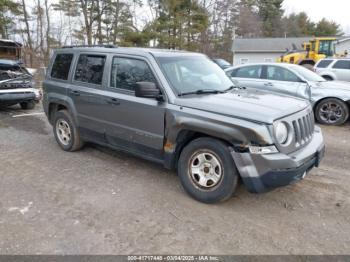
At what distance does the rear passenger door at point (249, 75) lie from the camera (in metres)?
8.77

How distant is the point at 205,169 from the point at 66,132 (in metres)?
3.10

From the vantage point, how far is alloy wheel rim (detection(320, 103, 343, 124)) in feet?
26.4

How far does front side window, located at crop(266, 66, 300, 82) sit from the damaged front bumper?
23.8ft

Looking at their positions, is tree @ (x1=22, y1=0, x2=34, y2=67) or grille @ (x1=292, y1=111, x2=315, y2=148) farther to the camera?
tree @ (x1=22, y1=0, x2=34, y2=67)

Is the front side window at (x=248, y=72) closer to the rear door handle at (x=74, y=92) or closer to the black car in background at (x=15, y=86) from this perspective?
the rear door handle at (x=74, y=92)

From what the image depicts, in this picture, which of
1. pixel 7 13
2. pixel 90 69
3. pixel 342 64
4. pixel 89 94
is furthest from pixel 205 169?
pixel 7 13

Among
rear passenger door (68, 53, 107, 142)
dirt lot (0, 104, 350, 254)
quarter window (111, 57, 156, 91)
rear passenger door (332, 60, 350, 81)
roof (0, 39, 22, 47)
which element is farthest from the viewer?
rear passenger door (332, 60, 350, 81)

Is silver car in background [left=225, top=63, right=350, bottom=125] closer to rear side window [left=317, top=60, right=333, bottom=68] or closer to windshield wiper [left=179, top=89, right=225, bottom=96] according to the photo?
windshield wiper [left=179, top=89, right=225, bottom=96]

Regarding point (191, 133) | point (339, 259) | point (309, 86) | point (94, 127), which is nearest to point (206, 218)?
point (191, 133)

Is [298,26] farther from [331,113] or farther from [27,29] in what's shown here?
[331,113]

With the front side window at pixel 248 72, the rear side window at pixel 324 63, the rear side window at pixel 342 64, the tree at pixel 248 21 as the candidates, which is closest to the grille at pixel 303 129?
the front side window at pixel 248 72

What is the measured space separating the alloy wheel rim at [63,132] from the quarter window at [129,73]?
157 cm

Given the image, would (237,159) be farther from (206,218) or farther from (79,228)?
(79,228)

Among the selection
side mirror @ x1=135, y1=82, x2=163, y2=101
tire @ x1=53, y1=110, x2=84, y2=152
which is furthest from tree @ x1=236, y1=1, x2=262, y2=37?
side mirror @ x1=135, y1=82, x2=163, y2=101
